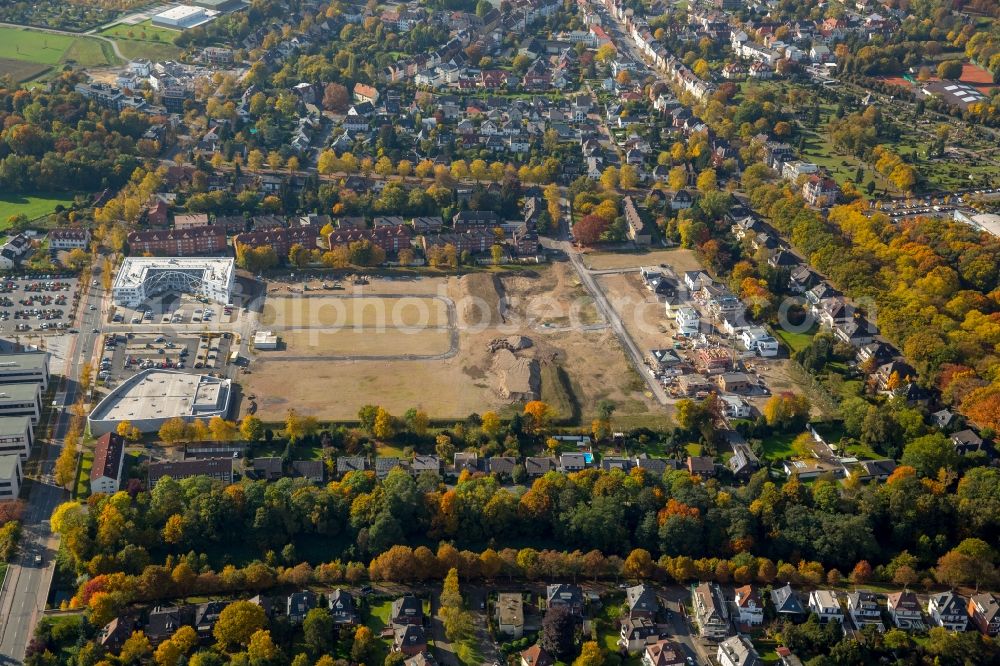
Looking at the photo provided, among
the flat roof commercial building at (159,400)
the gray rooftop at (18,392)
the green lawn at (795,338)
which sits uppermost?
the gray rooftop at (18,392)

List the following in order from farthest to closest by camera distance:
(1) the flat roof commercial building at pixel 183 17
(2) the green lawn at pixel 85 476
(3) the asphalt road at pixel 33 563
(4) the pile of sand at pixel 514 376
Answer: (1) the flat roof commercial building at pixel 183 17 → (4) the pile of sand at pixel 514 376 → (2) the green lawn at pixel 85 476 → (3) the asphalt road at pixel 33 563

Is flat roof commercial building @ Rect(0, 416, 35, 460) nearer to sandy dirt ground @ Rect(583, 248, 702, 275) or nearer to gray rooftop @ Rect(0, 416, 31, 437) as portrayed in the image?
gray rooftop @ Rect(0, 416, 31, 437)

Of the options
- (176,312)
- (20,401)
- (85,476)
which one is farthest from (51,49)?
(85,476)

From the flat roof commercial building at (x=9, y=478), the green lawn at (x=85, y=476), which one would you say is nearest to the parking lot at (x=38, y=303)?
the green lawn at (x=85, y=476)

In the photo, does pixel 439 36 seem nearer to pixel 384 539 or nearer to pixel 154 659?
pixel 384 539

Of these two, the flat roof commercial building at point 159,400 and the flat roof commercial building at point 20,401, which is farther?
the flat roof commercial building at point 159,400

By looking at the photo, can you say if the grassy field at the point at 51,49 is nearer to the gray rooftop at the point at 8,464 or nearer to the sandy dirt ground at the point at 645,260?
the sandy dirt ground at the point at 645,260

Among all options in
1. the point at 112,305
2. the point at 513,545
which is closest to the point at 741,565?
the point at 513,545
